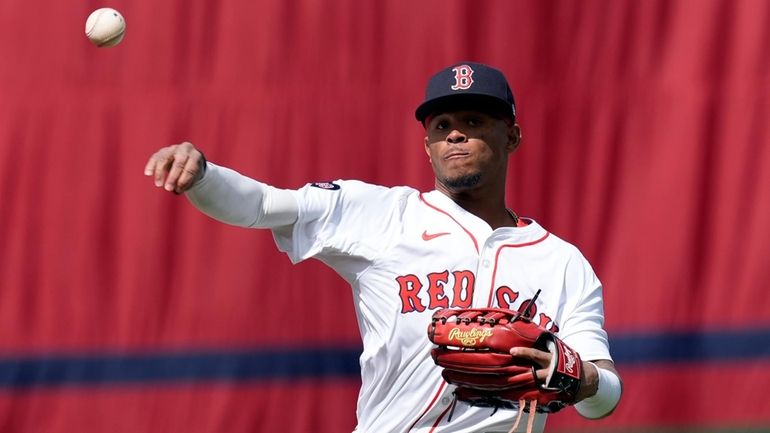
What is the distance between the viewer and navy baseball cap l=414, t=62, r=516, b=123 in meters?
2.96

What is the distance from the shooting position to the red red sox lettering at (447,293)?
9.25ft

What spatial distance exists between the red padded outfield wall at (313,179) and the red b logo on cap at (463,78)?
172 centimetres

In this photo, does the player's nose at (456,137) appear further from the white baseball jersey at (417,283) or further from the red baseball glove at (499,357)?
the red baseball glove at (499,357)

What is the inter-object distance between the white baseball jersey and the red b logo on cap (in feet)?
0.93

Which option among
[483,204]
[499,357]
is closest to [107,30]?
[483,204]

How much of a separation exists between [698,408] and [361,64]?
1.72 meters

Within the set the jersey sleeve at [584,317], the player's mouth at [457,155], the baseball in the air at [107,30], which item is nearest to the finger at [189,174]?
the player's mouth at [457,155]

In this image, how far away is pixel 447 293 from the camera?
2.84 meters

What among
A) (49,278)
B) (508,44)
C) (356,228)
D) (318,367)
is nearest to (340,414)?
(318,367)

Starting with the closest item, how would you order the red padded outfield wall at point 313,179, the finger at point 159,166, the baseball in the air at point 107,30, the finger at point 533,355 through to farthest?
the finger at point 159,166 → the finger at point 533,355 → the baseball in the air at point 107,30 → the red padded outfield wall at point 313,179

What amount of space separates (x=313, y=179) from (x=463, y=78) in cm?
183

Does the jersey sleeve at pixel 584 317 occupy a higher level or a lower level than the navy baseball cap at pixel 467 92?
lower

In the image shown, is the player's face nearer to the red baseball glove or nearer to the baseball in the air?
the red baseball glove

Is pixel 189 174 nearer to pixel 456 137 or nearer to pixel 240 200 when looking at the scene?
pixel 240 200
